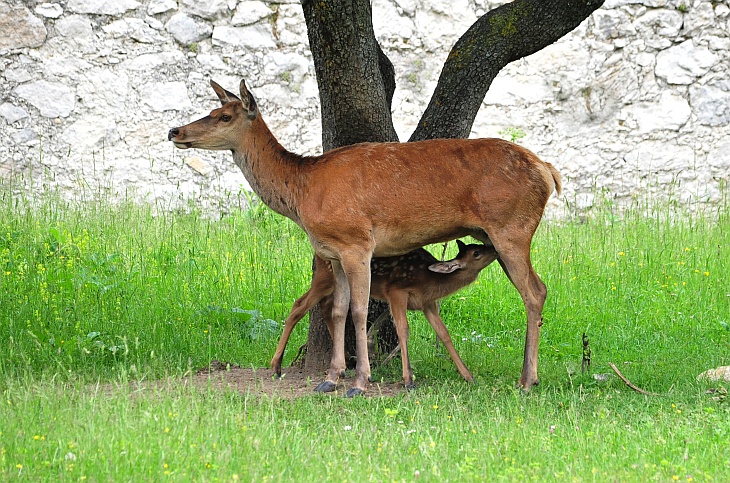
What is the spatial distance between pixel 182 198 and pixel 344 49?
5.76m

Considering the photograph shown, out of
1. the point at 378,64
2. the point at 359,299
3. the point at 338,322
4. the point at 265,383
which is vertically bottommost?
the point at 265,383

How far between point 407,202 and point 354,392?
137cm

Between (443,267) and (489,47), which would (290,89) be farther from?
(443,267)

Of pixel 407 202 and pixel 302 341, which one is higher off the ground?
pixel 407 202

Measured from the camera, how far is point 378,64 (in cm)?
808

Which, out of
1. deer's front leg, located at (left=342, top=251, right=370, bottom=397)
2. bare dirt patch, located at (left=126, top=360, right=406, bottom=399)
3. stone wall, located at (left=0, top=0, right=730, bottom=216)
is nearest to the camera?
bare dirt patch, located at (left=126, top=360, right=406, bottom=399)

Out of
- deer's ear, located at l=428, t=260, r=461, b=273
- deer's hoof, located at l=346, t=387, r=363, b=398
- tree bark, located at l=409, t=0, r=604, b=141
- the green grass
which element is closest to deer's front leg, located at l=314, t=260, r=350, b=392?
deer's hoof, located at l=346, t=387, r=363, b=398

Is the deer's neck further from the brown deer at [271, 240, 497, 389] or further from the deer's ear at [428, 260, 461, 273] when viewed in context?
the deer's ear at [428, 260, 461, 273]

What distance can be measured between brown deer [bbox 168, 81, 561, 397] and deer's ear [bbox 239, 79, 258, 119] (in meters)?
0.01

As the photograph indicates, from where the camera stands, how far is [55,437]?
206 inches

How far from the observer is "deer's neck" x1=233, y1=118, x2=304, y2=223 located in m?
7.70

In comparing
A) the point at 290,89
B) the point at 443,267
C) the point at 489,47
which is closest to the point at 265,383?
the point at 443,267

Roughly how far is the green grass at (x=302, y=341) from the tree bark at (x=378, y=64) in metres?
1.48

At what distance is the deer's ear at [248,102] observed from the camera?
7641mm
